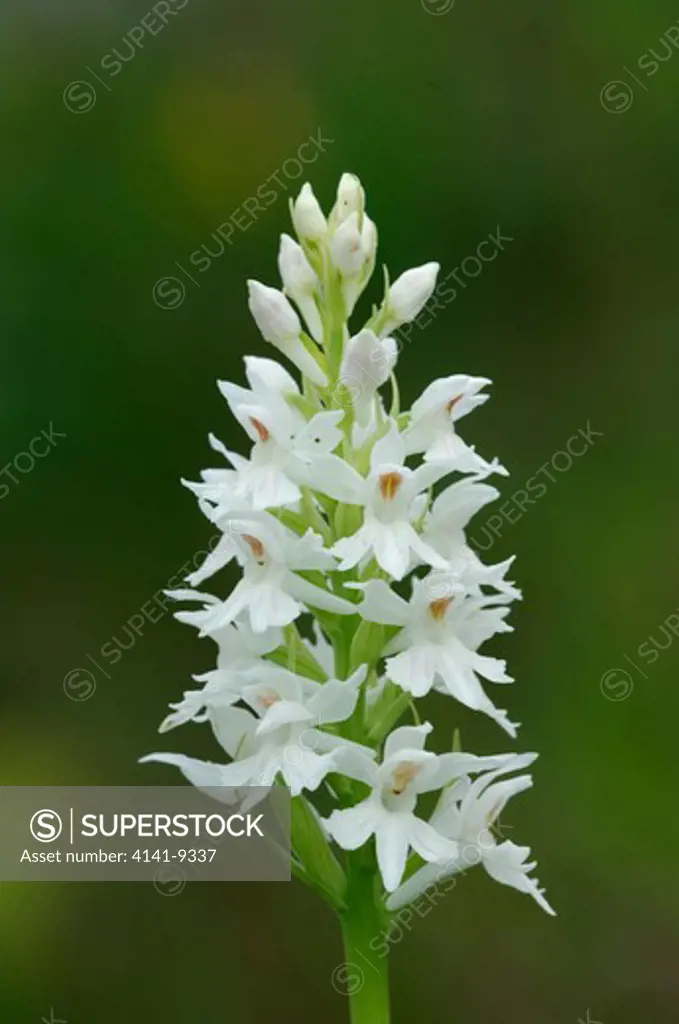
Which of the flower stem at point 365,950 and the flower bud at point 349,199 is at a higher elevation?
the flower bud at point 349,199

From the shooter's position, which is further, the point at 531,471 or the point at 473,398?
the point at 531,471

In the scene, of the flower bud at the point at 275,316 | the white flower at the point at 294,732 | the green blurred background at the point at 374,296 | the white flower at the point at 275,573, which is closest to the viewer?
the white flower at the point at 294,732

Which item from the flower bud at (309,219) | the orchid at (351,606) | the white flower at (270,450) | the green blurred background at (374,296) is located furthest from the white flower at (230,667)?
the green blurred background at (374,296)

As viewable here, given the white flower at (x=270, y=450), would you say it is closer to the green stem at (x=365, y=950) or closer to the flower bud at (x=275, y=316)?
the flower bud at (x=275, y=316)

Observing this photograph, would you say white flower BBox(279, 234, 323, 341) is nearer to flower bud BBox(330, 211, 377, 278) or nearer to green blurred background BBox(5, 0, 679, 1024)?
flower bud BBox(330, 211, 377, 278)

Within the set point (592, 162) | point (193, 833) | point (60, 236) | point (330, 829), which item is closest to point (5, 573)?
point (60, 236)

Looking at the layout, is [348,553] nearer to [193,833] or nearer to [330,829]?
[330,829]

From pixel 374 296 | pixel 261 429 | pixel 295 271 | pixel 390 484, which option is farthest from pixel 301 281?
pixel 374 296

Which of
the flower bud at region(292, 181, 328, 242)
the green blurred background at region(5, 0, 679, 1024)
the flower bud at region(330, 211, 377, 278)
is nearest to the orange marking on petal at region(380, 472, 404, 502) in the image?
the flower bud at region(330, 211, 377, 278)
